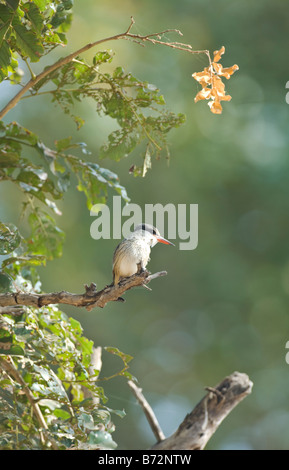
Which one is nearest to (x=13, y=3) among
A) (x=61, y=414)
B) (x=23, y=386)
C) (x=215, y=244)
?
(x=23, y=386)

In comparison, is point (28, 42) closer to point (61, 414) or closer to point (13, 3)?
point (13, 3)

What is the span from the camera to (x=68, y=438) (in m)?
1.65

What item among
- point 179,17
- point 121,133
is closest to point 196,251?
point 179,17

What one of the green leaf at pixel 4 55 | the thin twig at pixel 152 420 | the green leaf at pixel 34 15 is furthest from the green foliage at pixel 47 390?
the green leaf at pixel 34 15

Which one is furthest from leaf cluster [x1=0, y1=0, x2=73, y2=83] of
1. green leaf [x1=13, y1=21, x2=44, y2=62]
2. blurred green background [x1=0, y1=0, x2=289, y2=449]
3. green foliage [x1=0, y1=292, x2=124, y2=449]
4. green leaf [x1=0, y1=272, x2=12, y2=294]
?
blurred green background [x1=0, y1=0, x2=289, y2=449]

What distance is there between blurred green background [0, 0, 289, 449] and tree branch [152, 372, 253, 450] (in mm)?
3232

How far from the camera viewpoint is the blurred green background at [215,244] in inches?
212

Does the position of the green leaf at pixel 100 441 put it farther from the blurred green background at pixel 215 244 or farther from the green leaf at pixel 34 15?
the blurred green background at pixel 215 244

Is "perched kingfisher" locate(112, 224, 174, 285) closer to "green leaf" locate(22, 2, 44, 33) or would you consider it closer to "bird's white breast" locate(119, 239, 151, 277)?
"bird's white breast" locate(119, 239, 151, 277)

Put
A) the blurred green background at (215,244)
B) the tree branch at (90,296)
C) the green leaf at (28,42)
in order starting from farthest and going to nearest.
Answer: the blurred green background at (215,244) → the green leaf at (28,42) → the tree branch at (90,296)

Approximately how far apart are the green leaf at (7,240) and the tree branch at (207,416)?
75 cm

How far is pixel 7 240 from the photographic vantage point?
1719 mm

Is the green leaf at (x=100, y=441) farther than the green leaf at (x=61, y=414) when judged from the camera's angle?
No

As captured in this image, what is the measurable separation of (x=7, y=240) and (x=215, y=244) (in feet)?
13.4
